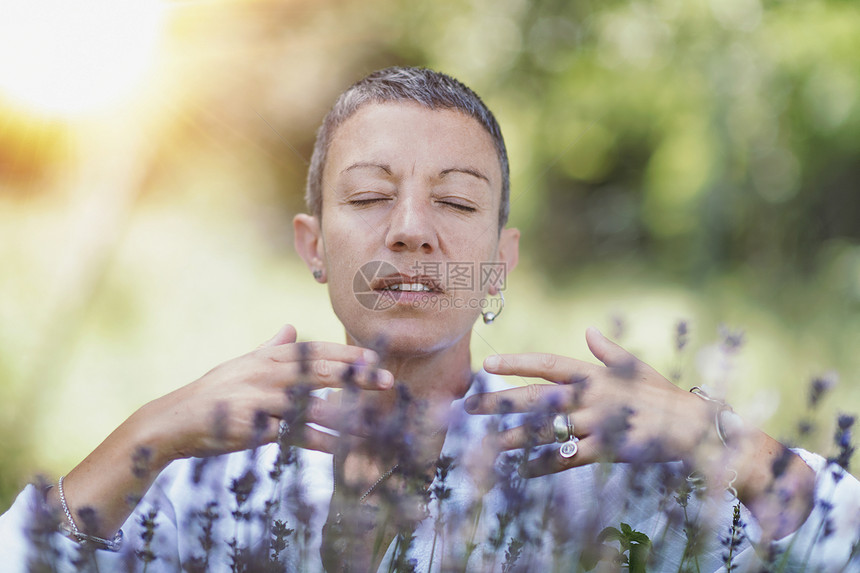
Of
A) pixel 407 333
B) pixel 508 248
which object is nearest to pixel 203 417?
pixel 407 333

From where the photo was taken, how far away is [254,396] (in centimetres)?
139

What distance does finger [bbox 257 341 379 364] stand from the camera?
1395mm

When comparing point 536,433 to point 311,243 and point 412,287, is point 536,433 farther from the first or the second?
point 311,243

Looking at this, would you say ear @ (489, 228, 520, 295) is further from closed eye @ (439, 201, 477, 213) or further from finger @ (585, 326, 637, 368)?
finger @ (585, 326, 637, 368)

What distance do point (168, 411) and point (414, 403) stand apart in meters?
0.56

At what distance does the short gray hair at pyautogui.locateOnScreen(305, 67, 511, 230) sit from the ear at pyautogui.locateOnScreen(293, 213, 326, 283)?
1.6 inches

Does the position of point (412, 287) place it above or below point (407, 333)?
above

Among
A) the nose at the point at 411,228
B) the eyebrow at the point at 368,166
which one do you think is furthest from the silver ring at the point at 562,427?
the eyebrow at the point at 368,166

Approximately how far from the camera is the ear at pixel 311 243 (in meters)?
2.19

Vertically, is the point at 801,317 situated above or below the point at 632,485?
above

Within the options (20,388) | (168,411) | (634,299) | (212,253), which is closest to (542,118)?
(634,299)

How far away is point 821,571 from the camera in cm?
121

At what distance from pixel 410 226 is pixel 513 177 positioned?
10.3 m

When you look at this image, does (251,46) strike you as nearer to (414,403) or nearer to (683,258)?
(683,258)
